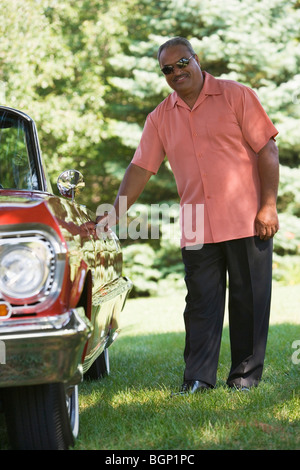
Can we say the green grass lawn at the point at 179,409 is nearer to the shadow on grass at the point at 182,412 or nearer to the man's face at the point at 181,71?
the shadow on grass at the point at 182,412

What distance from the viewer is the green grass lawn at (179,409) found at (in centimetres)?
329

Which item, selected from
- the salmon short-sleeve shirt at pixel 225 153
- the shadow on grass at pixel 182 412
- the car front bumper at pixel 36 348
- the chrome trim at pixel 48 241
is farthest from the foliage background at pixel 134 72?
the car front bumper at pixel 36 348

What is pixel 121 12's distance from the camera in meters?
18.7

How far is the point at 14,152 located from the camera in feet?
14.6

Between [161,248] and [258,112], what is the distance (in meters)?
13.2

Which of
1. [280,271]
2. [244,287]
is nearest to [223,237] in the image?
[244,287]

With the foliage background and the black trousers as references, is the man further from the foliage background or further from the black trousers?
the foliage background

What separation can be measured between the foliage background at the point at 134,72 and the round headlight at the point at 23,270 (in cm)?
1385

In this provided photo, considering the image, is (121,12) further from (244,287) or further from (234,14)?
(244,287)

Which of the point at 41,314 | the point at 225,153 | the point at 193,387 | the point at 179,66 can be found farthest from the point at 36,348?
the point at 179,66

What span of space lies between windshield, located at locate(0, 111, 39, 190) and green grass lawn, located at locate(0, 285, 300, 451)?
140cm

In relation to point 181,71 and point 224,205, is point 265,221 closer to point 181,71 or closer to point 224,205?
point 224,205

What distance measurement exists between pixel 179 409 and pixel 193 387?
55 centimetres

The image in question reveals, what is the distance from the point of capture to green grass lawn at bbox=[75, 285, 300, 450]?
3.30 meters
